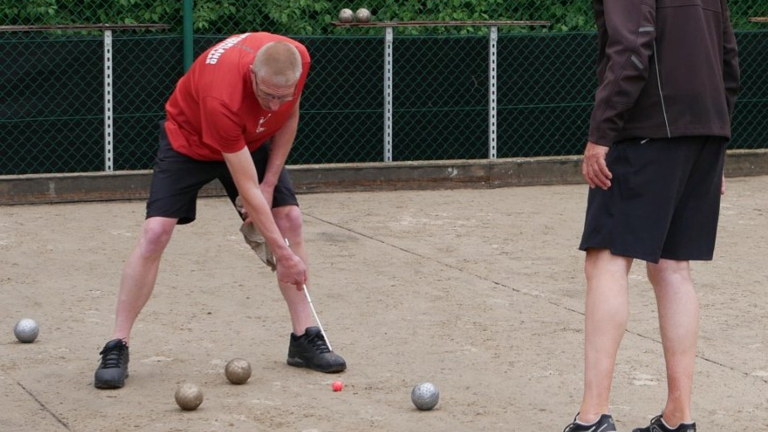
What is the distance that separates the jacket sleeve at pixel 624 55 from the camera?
4.34 metres

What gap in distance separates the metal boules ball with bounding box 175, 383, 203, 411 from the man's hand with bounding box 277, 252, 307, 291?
560 millimetres

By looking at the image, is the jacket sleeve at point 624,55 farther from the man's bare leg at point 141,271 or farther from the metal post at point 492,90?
the metal post at point 492,90

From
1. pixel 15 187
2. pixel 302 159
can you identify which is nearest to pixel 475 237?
pixel 302 159

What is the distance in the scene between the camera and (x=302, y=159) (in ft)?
35.7

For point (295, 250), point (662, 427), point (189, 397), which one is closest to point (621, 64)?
point (662, 427)

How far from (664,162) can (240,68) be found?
1612 mm

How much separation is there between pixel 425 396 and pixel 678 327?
1002 millimetres

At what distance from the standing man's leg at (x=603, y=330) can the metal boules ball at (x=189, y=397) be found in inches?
56.9

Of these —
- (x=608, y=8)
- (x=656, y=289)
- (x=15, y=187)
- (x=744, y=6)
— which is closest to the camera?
(x=608, y=8)

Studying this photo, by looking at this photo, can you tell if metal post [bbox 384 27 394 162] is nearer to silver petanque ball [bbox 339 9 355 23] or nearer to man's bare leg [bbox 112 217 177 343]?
silver petanque ball [bbox 339 9 355 23]

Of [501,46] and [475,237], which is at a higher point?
[501,46]

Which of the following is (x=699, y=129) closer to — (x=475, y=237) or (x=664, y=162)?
(x=664, y=162)

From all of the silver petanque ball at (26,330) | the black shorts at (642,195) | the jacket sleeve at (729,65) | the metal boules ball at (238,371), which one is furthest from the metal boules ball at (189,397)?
the jacket sleeve at (729,65)

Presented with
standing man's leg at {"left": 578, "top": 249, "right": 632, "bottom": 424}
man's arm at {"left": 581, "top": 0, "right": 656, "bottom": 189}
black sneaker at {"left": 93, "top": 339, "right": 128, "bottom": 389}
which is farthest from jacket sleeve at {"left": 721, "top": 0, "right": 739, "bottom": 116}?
black sneaker at {"left": 93, "top": 339, "right": 128, "bottom": 389}
